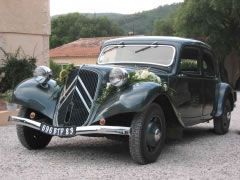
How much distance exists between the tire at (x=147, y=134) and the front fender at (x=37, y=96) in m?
1.23

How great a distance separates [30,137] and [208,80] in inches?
132

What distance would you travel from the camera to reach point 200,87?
8.97 m

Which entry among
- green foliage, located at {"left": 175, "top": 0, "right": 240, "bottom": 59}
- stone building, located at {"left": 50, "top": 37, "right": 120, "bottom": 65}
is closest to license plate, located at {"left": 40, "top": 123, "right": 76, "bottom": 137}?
green foliage, located at {"left": 175, "top": 0, "right": 240, "bottom": 59}

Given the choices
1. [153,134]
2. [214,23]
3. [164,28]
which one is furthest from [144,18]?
[153,134]

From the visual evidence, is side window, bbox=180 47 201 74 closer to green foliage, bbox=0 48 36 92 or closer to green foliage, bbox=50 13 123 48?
green foliage, bbox=0 48 36 92

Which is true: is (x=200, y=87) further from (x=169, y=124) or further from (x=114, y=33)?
(x=114, y=33)

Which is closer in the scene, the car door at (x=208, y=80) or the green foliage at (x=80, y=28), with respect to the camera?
the car door at (x=208, y=80)

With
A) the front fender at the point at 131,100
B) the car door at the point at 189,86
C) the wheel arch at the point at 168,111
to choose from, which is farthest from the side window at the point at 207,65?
the front fender at the point at 131,100

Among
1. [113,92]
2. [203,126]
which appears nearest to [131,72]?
[113,92]

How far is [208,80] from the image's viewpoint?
9398 millimetres

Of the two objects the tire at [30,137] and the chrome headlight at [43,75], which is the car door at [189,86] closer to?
the chrome headlight at [43,75]

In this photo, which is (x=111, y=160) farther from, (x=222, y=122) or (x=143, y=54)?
(x=222, y=122)

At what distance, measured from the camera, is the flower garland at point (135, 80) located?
6.94 meters

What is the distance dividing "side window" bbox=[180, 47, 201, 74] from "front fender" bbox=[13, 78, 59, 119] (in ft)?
6.89
